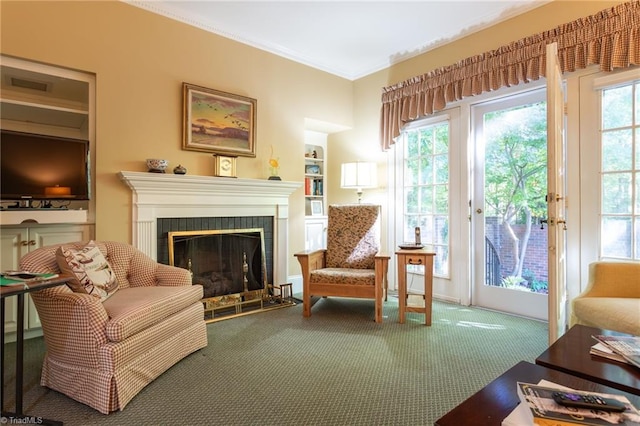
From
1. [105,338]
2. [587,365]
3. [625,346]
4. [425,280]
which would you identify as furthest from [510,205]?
[105,338]

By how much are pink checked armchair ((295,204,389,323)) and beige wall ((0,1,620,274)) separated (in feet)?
2.09

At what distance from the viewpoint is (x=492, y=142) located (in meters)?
3.44

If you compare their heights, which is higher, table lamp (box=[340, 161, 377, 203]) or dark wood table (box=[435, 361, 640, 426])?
table lamp (box=[340, 161, 377, 203])

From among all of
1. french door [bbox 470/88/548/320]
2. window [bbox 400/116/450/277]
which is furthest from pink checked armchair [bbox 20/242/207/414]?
french door [bbox 470/88/548/320]

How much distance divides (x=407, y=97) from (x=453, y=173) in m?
1.02

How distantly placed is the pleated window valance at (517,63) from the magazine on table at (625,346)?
2.11 m

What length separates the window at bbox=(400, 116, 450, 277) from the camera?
148 inches

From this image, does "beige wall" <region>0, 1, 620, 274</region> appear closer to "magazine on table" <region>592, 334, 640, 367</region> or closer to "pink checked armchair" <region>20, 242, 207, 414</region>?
"pink checked armchair" <region>20, 242, 207, 414</region>

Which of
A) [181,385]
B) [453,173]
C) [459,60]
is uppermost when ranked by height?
[459,60]

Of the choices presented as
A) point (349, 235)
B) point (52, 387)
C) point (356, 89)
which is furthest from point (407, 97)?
point (52, 387)

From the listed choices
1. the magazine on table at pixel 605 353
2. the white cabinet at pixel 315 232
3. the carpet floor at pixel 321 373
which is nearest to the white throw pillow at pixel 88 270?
the carpet floor at pixel 321 373

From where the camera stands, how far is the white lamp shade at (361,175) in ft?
13.4

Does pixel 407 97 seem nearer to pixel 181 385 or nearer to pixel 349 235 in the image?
pixel 349 235

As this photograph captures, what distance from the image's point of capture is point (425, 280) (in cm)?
299
